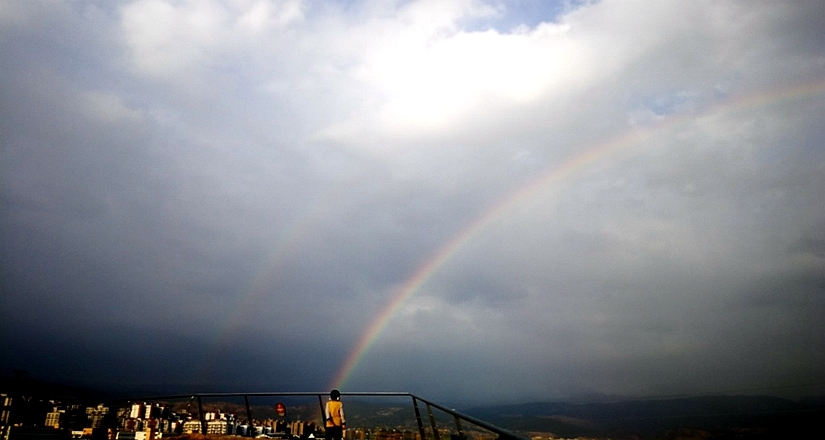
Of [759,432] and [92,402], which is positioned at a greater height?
[92,402]

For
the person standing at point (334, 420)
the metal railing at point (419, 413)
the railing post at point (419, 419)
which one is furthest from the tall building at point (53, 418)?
the railing post at point (419, 419)

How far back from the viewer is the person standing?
1180 centimetres

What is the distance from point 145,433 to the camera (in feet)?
40.8

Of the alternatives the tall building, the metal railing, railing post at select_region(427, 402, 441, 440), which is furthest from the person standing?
the tall building

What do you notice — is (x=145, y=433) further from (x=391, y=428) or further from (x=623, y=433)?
(x=623, y=433)

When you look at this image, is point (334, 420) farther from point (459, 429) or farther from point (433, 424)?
point (459, 429)

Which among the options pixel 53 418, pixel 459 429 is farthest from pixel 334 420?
pixel 53 418

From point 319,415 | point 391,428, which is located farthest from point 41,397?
point 391,428

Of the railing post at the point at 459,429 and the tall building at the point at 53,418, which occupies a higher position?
the tall building at the point at 53,418

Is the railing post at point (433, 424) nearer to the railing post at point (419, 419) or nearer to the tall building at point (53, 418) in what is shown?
the railing post at point (419, 419)

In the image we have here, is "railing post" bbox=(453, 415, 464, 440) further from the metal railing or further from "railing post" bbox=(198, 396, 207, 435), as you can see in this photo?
"railing post" bbox=(198, 396, 207, 435)

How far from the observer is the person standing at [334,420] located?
38.7 ft

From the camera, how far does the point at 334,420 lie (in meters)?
11.9

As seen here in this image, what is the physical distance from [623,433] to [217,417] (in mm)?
192879
